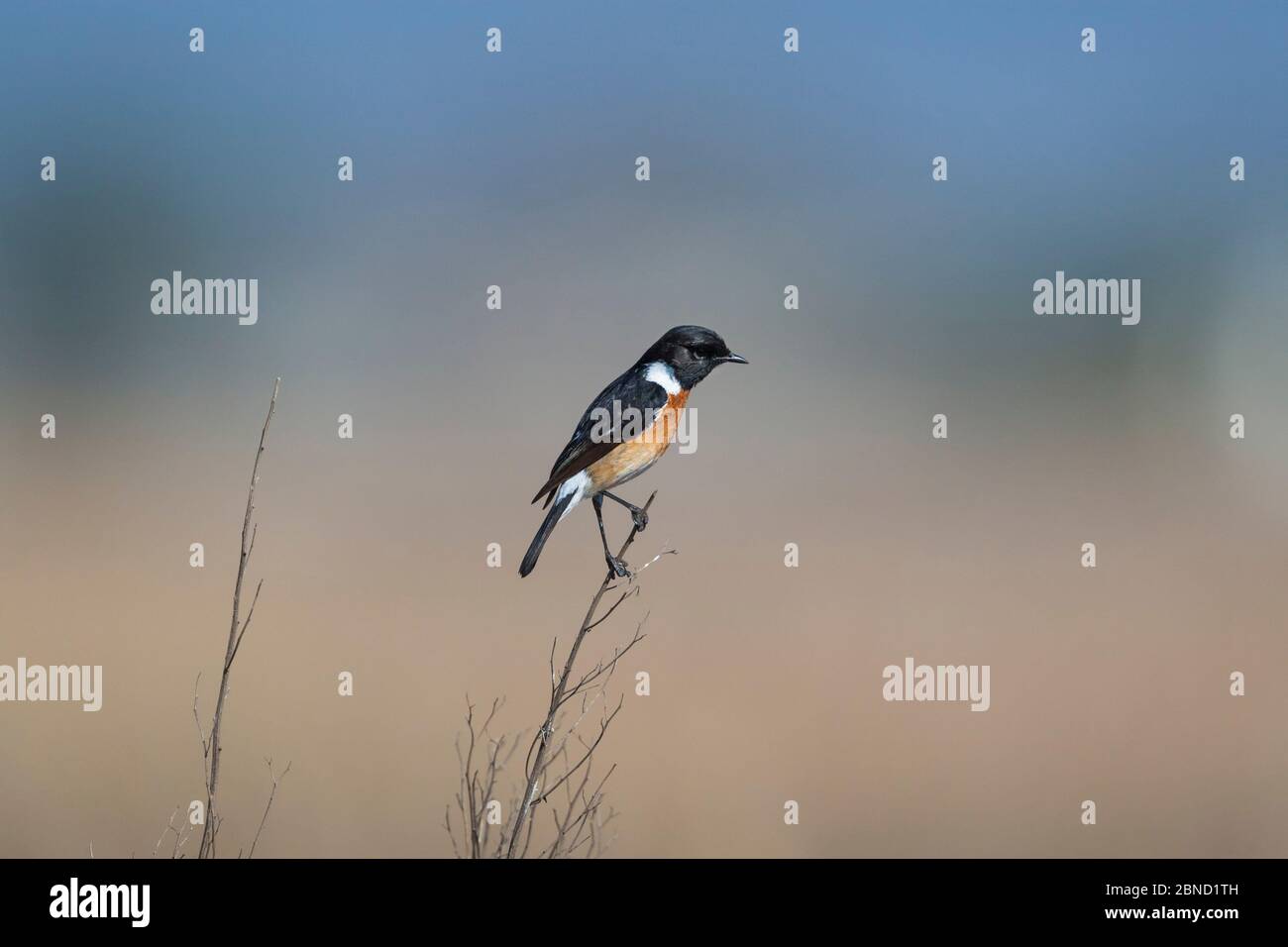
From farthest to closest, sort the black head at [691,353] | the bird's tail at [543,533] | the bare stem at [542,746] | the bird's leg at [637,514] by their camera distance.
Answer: the black head at [691,353]
the bird's leg at [637,514]
the bird's tail at [543,533]
the bare stem at [542,746]

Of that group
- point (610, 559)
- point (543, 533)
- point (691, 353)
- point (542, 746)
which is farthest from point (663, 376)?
point (542, 746)

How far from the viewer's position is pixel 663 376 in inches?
173

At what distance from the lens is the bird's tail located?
379cm

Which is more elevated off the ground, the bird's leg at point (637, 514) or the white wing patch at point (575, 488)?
the white wing patch at point (575, 488)

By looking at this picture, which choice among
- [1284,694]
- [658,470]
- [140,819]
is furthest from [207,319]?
[1284,694]

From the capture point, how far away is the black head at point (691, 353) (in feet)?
14.3

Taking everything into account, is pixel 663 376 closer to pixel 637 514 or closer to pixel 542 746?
pixel 637 514

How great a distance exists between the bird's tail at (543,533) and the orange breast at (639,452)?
0.47 feet

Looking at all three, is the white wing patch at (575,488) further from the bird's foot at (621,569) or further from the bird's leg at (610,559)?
the bird's foot at (621,569)

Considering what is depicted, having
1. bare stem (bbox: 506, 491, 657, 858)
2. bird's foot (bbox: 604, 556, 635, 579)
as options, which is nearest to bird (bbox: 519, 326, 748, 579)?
bird's foot (bbox: 604, 556, 635, 579)

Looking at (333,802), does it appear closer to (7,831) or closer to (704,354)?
(7,831)

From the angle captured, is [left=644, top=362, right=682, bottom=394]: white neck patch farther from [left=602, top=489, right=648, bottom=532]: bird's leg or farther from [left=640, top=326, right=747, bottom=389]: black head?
[left=602, top=489, right=648, bottom=532]: bird's leg

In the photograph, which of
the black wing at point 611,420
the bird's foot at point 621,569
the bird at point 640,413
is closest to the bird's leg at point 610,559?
the bird's foot at point 621,569

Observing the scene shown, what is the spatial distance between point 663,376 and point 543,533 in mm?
780
